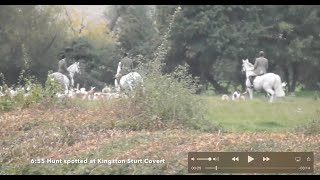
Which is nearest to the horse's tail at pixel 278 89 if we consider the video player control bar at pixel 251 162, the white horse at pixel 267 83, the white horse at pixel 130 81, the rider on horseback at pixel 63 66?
the white horse at pixel 267 83

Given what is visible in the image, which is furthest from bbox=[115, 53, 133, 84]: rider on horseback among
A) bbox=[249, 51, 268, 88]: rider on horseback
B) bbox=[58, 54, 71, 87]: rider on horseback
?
bbox=[249, 51, 268, 88]: rider on horseback

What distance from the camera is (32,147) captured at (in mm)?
8008

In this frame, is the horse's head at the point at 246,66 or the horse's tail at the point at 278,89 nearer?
the horse's head at the point at 246,66

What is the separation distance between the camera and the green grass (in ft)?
29.4

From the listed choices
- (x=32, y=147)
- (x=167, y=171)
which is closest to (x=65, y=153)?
(x=32, y=147)

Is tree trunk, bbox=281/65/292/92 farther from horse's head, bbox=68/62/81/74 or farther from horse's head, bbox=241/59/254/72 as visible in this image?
horse's head, bbox=68/62/81/74

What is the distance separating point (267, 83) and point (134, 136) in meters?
2.69

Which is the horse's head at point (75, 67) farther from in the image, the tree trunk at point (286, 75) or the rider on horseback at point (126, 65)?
the tree trunk at point (286, 75)

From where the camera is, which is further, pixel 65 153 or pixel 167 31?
pixel 167 31

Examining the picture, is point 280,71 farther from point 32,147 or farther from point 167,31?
point 32,147

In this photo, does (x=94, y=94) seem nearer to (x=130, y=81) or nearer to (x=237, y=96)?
(x=130, y=81)

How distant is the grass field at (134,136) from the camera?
764cm

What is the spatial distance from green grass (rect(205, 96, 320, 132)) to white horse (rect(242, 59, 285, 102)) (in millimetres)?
146
